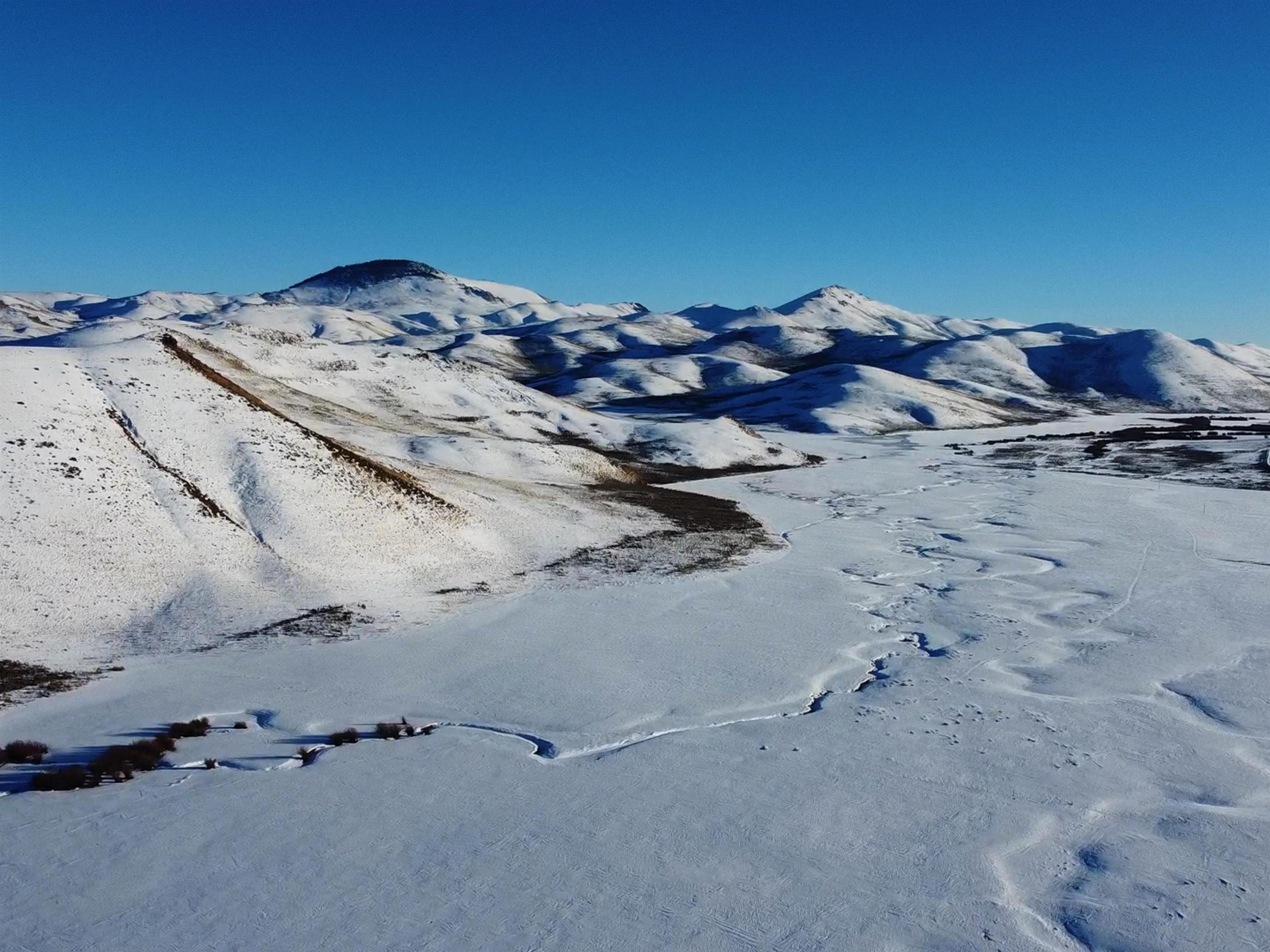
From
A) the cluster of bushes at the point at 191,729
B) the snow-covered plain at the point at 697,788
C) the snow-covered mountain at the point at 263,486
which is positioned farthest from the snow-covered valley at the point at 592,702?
the cluster of bushes at the point at 191,729

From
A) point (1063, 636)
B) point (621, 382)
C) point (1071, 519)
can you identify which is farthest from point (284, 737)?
point (621, 382)

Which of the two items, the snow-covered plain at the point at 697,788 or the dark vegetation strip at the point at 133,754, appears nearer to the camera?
the snow-covered plain at the point at 697,788

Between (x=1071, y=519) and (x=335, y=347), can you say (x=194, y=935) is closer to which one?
(x=1071, y=519)

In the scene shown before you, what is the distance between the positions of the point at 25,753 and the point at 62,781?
1.56 meters

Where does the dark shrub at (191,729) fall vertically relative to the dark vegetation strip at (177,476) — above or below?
below

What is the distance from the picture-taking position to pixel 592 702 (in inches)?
640

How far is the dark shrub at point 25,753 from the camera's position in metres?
13.5

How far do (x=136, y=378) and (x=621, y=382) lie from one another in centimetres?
12458

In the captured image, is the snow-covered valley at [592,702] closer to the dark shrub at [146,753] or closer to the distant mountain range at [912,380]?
the dark shrub at [146,753]

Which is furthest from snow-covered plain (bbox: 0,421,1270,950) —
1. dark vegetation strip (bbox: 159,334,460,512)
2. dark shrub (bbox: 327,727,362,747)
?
dark vegetation strip (bbox: 159,334,460,512)

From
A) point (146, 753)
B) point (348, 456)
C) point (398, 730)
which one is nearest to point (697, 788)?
point (398, 730)

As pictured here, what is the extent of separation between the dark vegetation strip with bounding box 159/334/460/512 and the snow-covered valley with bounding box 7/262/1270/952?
279 millimetres

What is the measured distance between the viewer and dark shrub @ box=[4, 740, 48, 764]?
13.5 m

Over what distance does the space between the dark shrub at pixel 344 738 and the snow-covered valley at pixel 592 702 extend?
0.24 metres
